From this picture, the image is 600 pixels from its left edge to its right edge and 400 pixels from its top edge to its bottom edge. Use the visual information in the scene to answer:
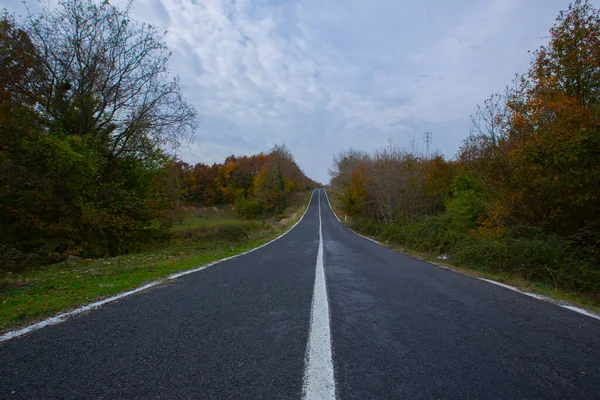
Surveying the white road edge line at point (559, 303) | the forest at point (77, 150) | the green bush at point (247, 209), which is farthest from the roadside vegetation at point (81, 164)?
the green bush at point (247, 209)

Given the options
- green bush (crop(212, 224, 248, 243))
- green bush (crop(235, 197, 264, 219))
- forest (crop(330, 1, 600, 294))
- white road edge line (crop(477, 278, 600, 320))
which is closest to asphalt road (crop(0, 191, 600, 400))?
white road edge line (crop(477, 278, 600, 320))

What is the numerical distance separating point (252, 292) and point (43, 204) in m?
10.4

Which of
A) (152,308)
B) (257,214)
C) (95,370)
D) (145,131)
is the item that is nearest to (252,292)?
(152,308)

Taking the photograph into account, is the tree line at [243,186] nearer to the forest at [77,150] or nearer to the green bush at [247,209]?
the green bush at [247,209]

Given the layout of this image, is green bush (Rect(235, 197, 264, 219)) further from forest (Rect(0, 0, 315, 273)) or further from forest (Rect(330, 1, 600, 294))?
forest (Rect(330, 1, 600, 294))

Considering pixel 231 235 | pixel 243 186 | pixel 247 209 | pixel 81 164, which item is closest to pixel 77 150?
pixel 81 164

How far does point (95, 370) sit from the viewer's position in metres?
2.18

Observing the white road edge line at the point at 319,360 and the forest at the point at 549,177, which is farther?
the forest at the point at 549,177

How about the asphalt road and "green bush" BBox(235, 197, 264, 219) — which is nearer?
the asphalt road

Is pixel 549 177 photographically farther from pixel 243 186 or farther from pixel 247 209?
pixel 243 186

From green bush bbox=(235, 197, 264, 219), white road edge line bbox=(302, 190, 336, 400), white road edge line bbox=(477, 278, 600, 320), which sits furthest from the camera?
green bush bbox=(235, 197, 264, 219)

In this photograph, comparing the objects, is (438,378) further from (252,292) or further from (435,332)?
(252,292)

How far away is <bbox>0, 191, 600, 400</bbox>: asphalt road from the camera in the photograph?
6.48ft

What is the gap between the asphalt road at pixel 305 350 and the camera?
198 cm
